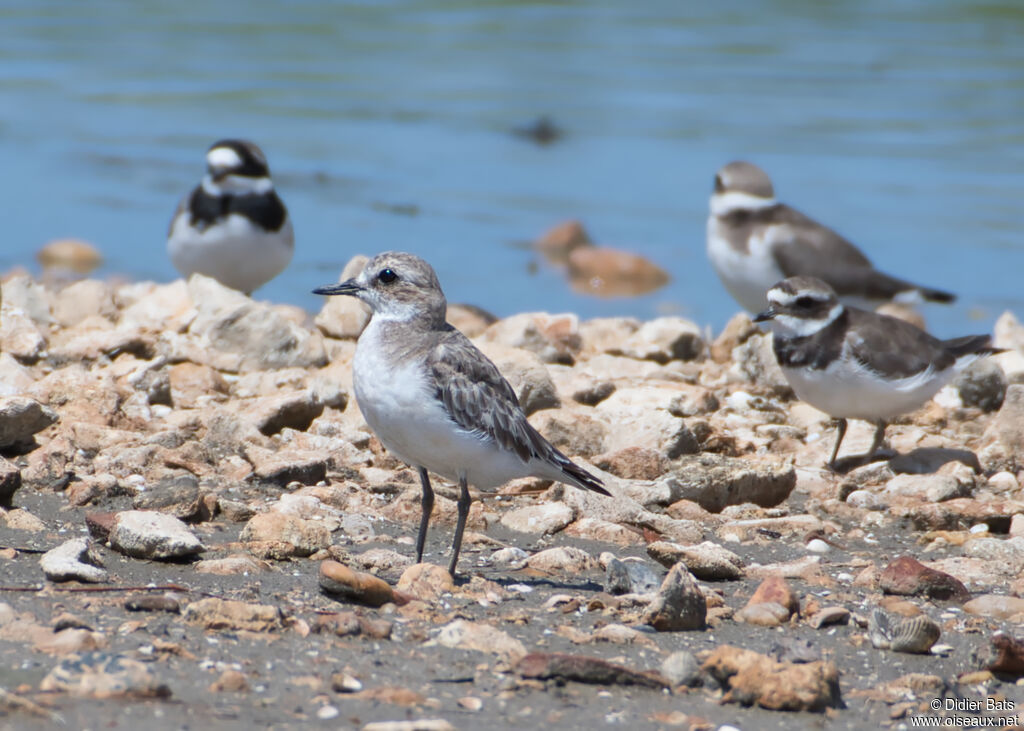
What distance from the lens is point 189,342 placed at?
7.40 metres

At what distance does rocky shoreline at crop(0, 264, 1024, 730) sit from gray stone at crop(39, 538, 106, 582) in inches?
0.6

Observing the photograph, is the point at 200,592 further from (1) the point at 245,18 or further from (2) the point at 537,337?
(1) the point at 245,18

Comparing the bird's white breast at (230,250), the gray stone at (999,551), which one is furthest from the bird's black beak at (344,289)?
the bird's white breast at (230,250)

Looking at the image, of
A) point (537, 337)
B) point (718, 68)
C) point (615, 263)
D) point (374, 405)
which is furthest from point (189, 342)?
point (718, 68)

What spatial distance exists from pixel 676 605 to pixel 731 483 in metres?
1.81

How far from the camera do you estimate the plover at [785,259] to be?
995 cm

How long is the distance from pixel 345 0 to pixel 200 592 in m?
21.5

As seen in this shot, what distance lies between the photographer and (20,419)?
545 centimetres

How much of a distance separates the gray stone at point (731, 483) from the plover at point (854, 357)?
94cm

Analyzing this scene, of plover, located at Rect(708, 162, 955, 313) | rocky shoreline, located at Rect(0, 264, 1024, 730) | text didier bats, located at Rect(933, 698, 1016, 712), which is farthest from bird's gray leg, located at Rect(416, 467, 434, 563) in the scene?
plover, located at Rect(708, 162, 955, 313)

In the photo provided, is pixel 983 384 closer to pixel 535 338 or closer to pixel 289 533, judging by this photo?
pixel 535 338

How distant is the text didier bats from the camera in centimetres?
383

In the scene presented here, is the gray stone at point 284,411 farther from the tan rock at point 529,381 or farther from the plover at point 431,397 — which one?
the plover at point 431,397

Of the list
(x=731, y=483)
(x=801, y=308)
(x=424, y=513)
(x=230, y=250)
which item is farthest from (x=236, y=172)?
(x=424, y=513)
